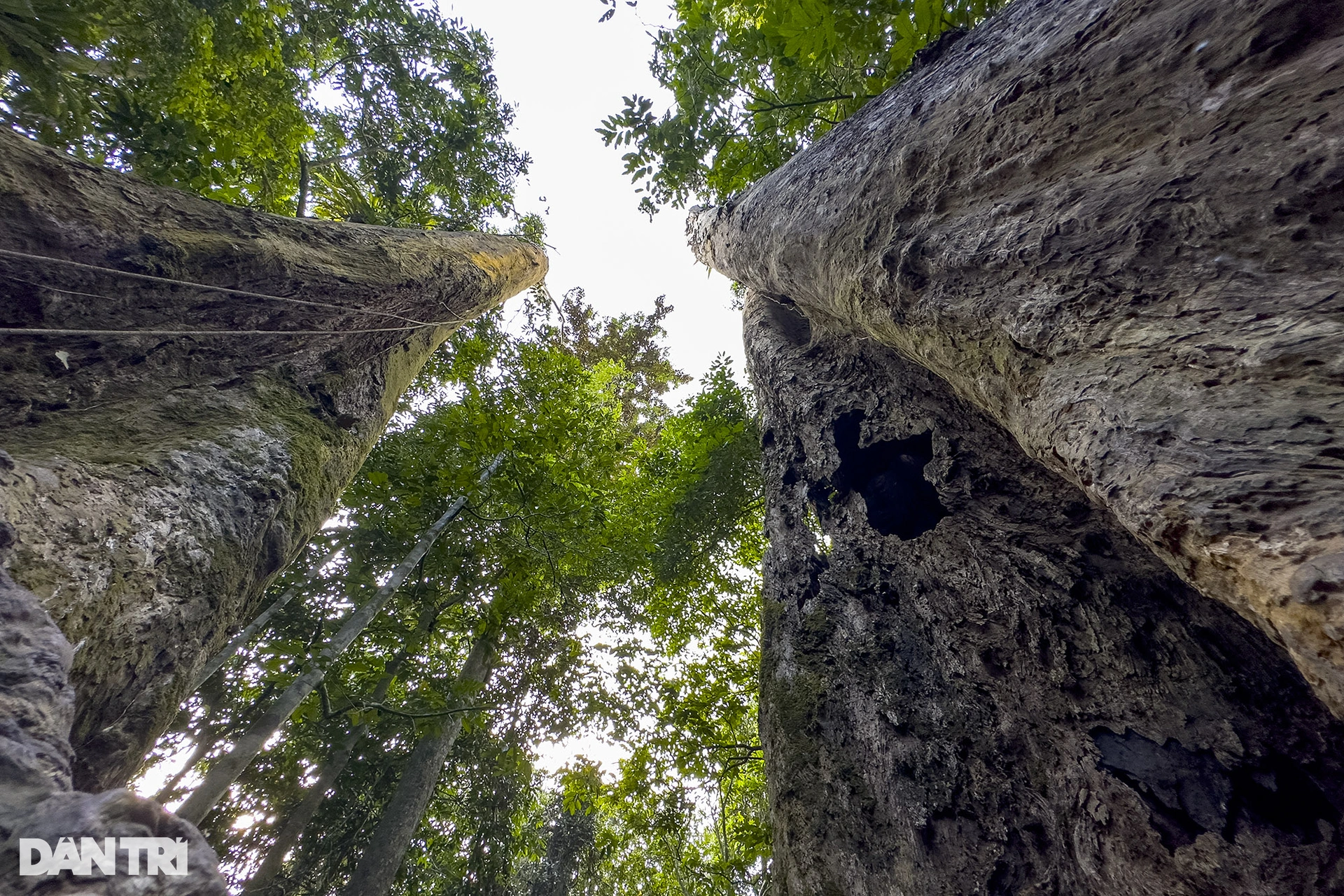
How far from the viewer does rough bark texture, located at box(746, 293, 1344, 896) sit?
43.7 inches

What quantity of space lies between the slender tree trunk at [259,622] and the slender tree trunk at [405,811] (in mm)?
1584

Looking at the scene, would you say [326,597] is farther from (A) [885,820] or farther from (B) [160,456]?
(A) [885,820]

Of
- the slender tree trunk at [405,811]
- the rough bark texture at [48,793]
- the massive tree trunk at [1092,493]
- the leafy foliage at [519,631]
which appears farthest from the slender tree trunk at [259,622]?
the massive tree trunk at [1092,493]

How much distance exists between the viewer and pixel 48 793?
96 cm

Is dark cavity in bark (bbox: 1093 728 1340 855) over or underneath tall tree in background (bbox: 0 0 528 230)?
underneath

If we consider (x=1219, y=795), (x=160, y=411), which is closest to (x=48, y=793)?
(x=160, y=411)

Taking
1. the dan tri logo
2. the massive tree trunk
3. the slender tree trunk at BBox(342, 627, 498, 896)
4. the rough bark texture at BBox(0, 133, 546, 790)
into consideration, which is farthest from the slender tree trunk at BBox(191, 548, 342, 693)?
the massive tree trunk

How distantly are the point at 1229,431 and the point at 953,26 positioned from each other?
2.93 m

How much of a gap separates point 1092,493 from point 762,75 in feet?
15.2

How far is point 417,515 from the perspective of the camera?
15.4 ft

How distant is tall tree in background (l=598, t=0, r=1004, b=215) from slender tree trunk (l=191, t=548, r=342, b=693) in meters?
4.52

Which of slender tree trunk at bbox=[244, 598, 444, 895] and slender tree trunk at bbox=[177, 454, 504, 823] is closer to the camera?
slender tree trunk at bbox=[177, 454, 504, 823]

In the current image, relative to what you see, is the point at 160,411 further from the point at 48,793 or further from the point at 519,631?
the point at 519,631

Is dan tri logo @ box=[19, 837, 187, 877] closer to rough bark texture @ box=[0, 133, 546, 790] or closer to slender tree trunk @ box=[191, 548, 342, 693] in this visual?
rough bark texture @ box=[0, 133, 546, 790]
